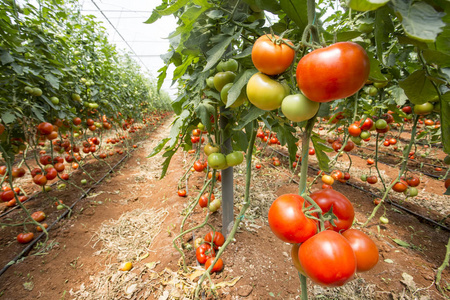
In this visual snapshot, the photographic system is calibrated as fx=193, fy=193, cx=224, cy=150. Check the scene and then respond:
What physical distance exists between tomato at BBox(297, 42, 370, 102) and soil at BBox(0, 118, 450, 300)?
1.44 meters

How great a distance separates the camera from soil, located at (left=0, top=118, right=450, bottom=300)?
1.42 metres

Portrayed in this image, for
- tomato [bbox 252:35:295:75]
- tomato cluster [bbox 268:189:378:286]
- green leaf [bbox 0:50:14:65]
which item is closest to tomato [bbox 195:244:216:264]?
tomato cluster [bbox 268:189:378:286]

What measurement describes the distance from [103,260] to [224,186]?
143 cm

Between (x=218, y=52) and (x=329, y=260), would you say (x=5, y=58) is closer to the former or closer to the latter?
(x=218, y=52)

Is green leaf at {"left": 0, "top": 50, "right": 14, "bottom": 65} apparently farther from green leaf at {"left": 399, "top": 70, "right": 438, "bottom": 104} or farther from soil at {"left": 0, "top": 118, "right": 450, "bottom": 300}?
green leaf at {"left": 399, "top": 70, "right": 438, "bottom": 104}

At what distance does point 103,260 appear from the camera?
6.04 feet

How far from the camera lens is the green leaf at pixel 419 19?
0.25m

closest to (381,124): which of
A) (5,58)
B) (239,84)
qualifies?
(239,84)

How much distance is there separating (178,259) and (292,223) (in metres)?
1.57

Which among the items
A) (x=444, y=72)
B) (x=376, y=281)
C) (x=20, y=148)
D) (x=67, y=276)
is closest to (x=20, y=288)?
(x=67, y=276)

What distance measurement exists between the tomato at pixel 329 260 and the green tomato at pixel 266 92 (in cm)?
31

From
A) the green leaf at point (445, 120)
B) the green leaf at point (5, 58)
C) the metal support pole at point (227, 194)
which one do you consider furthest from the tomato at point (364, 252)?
the green leaf at point (5, 58)

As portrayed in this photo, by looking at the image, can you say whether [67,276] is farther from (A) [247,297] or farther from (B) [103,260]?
(A) [247,297]

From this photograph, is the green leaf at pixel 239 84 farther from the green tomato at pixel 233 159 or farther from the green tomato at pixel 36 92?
the green tomato at pixel 36 92
